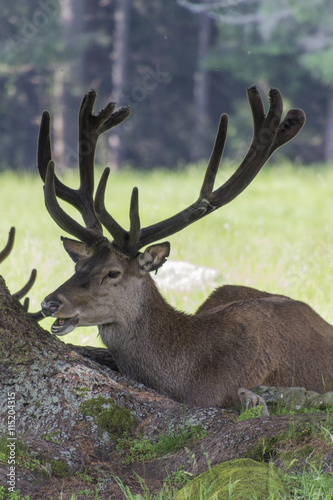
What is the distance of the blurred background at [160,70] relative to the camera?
2467 cm

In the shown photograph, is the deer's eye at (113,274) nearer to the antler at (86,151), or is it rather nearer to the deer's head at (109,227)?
the deer's head at (109,227)

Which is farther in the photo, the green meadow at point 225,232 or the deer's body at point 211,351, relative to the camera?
the green meadow at point 225,232

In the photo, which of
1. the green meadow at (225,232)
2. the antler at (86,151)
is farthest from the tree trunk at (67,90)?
the antler at (86,151)

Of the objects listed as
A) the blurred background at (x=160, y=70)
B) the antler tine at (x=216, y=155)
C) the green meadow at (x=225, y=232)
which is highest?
the blurred background at (x=160, y=70)

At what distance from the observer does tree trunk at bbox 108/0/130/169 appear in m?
24.7

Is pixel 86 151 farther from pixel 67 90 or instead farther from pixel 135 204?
pixel 67 90

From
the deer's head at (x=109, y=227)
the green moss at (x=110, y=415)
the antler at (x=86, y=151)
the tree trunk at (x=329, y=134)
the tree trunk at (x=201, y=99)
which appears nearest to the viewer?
the green moss at (x=110, y=415)

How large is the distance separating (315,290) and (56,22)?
19.9 m

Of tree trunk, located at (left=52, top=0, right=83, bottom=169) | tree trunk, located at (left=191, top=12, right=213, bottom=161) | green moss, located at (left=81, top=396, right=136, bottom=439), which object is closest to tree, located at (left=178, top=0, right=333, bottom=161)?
tree trunk, located at (left=191, top=12, right=213, bottom=161)

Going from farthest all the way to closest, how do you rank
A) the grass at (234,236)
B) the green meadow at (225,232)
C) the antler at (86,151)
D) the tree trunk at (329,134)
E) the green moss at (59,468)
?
the tree trunk at (329,134), the green meadow at (225,232), the grass at (234,236), the antler at (86,151), the green moss at (59,468)

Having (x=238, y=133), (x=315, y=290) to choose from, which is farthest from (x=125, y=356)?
(x=238, y=133)

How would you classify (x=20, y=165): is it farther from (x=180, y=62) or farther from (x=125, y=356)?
(x=125, y=356)

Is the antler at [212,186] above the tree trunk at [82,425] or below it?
above

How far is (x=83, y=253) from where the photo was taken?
179 inches
